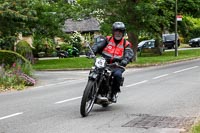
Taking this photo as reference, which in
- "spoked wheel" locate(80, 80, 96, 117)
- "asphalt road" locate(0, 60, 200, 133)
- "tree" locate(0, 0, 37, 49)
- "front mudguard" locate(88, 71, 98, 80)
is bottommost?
"asphalt road" locate(0, 60, 200, 133)

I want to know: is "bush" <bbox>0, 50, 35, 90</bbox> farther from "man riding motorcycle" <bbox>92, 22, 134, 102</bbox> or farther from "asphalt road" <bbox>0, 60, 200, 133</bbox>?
"man riding motorcycle" <bbox>92, 22, 134, 102</bbox>

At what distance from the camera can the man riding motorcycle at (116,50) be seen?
1041 cm

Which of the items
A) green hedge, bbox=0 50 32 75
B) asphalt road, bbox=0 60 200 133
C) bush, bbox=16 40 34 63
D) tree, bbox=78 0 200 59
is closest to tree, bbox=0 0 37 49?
green hedge, bbox=0 50 32 75

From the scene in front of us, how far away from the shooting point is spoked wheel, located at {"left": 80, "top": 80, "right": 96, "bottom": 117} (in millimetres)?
9531

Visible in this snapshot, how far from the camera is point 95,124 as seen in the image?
8.97m

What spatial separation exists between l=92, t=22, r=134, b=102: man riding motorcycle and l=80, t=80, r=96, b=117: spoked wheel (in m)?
0.76

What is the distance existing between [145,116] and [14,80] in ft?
29.0

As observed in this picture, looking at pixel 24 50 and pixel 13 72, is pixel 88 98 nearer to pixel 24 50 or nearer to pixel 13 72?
pixel 13 72

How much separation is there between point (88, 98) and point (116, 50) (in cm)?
142

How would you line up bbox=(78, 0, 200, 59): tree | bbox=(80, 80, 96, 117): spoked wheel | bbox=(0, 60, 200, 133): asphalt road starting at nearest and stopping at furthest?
bbox=(0, 60, 200, 133): asphalt road
bbox=(80, 80, 96, 117): spoked wheel
bbox=(78, 0, 200, 59): tree

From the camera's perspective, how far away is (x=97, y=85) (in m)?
9.97

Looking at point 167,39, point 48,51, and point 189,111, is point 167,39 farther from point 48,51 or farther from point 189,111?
point 189,111

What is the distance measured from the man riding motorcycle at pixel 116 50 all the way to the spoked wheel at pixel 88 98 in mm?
756

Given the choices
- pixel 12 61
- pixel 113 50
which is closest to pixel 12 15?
pixel 12 61
